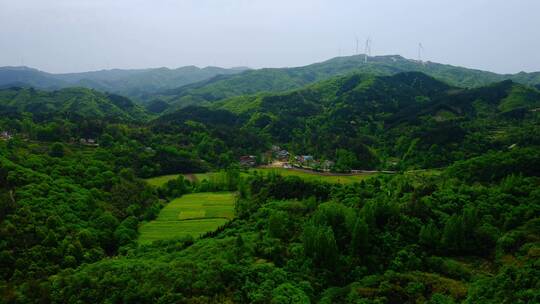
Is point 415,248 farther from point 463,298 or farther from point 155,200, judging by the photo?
point 155,200

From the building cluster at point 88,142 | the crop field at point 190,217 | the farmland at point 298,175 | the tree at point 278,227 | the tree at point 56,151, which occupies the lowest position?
the crop field at point 190,217

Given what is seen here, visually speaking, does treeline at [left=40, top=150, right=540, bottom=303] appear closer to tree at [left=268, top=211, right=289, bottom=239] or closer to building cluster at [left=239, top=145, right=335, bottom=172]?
tree at [left=268, top=211, right=289, bottom=239]

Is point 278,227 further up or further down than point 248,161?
further up

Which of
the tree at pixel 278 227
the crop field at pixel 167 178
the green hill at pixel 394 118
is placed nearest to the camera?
the tree at pixel 278 227

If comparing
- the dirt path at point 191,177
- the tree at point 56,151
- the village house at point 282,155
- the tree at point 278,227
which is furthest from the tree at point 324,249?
the village house at point 282,155

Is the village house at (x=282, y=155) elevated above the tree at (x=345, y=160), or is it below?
below

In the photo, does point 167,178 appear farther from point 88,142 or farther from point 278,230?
point 278,230

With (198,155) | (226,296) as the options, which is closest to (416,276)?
(226,296)

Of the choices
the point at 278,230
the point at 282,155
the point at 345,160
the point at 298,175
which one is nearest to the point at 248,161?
the point at 282,155

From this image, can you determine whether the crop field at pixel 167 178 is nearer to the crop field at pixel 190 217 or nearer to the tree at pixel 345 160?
the crop field at pixel 190 217
